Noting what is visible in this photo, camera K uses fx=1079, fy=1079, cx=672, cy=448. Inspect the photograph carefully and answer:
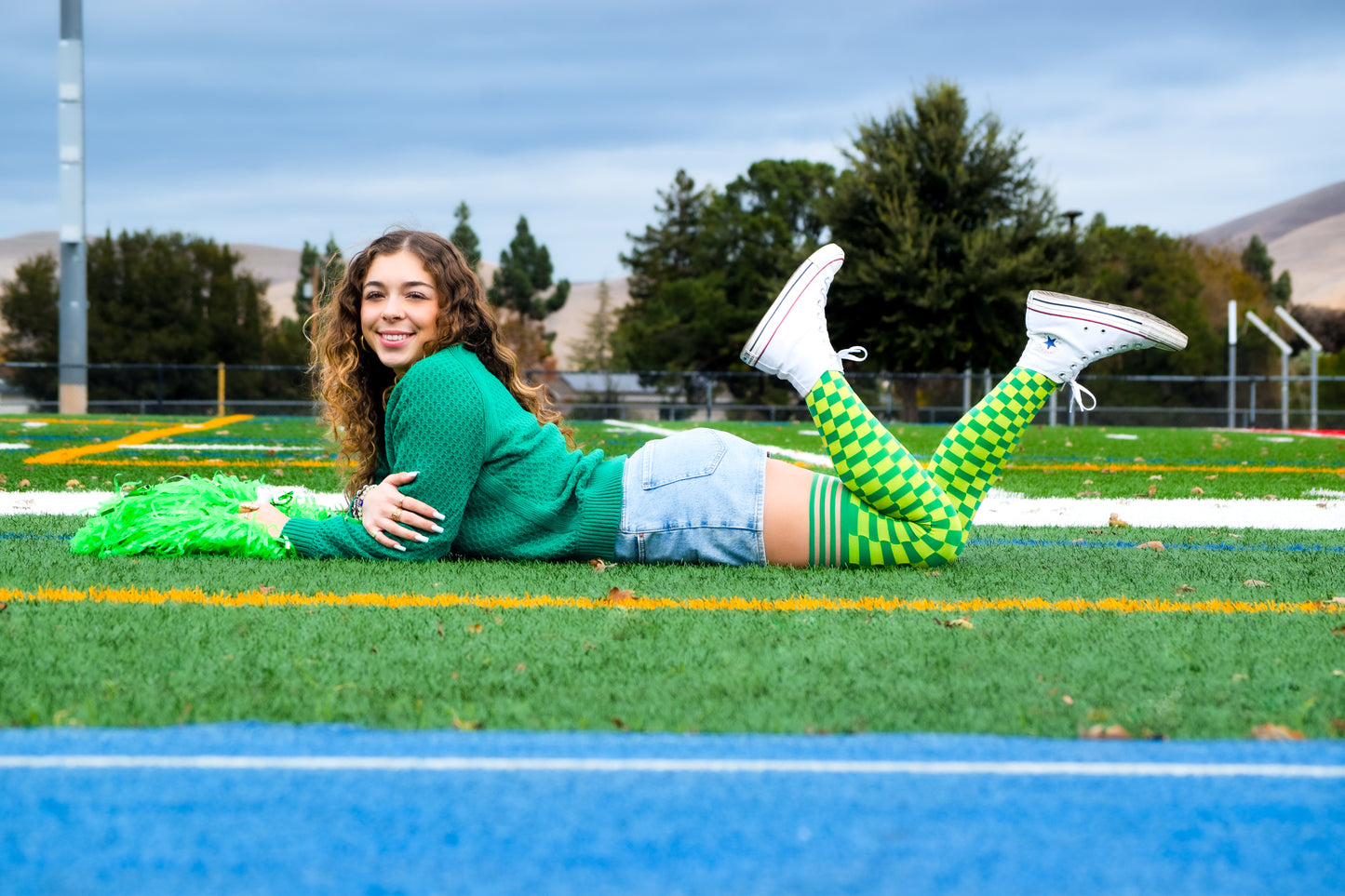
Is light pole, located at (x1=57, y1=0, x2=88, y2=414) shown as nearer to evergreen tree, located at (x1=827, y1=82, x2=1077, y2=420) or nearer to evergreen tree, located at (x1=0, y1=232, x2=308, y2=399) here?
evergreen tree, located at (x1=827, y1=82, x2=1077, y2=420)

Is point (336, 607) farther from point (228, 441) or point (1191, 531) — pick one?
point (228, 441)

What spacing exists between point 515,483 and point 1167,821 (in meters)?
2.10

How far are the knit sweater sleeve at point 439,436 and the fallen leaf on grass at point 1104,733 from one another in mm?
1798

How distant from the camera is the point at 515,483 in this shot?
3131mm

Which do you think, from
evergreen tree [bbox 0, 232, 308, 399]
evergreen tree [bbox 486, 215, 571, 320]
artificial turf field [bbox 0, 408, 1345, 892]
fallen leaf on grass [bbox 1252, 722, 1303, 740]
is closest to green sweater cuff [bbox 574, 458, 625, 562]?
artificial turf field [bbox 0, 408, 1345, 892]

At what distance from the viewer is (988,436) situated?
3168 mm

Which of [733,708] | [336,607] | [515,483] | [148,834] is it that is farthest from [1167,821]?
[515,483]

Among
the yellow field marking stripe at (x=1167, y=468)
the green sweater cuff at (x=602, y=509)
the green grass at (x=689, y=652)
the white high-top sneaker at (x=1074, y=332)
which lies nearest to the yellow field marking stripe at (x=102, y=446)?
the green grass at (x=689, y=652)

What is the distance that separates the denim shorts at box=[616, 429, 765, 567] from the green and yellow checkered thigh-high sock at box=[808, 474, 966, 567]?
167 mm

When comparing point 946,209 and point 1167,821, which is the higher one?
point 946,209

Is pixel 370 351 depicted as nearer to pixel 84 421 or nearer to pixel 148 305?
pixel 84 421

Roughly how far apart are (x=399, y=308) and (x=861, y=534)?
1.50 m

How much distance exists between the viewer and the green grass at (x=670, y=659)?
69.2 inches

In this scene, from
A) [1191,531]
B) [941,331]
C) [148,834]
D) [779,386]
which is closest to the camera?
[148,834]
